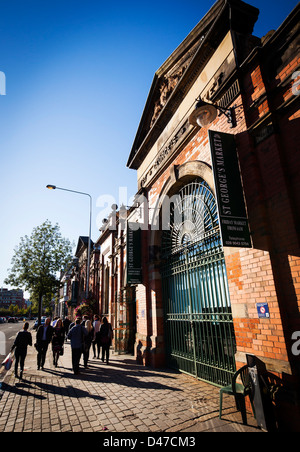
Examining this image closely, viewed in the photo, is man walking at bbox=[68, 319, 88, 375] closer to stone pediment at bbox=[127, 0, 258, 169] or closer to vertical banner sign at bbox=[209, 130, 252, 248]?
vertical banner sign at bbox=[209, 130, 252, 248]

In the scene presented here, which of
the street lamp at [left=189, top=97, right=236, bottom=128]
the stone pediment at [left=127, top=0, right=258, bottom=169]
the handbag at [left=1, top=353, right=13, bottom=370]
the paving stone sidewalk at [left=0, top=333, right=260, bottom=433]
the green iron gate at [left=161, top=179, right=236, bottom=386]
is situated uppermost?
the stone pediment at [left=127, top=0, right=258, bottom=169]

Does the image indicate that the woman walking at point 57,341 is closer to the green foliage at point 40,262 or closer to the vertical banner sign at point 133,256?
the vertical banner sign at point 133,256

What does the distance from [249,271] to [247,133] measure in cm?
264

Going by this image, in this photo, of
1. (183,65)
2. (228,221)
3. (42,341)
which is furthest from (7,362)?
(183,65)

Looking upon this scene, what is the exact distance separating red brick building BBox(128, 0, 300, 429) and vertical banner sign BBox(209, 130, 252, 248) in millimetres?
26

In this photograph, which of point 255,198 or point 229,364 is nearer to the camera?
point 255,198

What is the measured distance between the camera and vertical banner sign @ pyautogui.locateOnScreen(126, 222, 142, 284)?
888cm

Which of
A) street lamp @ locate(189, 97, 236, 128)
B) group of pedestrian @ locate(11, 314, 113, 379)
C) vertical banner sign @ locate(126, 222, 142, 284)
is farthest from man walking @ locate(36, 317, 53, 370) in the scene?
street lamp @ locate(189, 97, 236, 128)

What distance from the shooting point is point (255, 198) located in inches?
172

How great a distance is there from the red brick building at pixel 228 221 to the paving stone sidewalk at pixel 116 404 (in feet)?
2.32

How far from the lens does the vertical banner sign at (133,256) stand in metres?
8.88

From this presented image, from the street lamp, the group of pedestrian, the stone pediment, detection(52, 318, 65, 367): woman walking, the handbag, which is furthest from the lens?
detection(52, 318, 65, 367): woman walking
